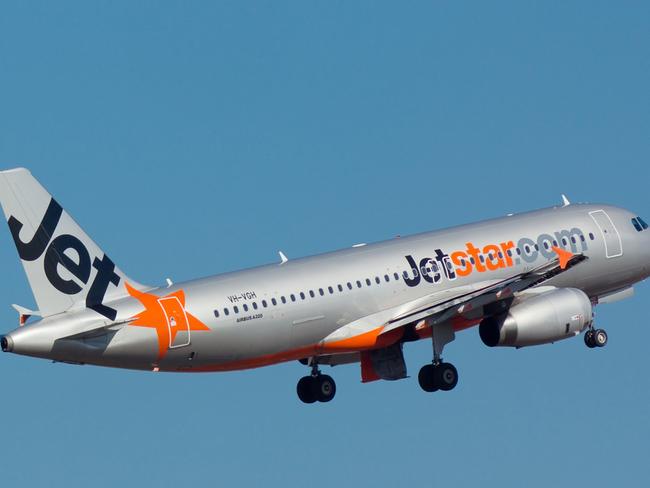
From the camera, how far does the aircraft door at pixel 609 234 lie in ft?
265

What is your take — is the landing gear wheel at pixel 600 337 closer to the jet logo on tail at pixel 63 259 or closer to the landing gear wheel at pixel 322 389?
the landing gear wheel at pixel 322 389

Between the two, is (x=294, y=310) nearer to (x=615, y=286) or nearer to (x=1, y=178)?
(x=1, y=178)

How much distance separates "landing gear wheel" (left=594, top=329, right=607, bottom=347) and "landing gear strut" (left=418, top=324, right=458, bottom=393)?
740cm

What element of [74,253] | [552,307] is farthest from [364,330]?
[74,253]

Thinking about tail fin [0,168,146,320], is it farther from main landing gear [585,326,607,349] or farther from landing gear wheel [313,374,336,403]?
main landing gear [585,326,607,349]

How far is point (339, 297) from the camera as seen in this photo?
7288 cm

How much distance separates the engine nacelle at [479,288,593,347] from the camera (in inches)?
2933

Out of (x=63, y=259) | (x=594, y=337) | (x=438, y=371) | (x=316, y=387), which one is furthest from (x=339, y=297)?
(x=594, y=337)

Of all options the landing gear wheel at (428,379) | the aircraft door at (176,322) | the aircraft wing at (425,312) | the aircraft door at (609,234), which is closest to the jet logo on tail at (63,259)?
the aircraft door at (176,322)

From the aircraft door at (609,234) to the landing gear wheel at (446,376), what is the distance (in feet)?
33.2

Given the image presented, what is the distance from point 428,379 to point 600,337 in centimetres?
885

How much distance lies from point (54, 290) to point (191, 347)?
18.2 ft

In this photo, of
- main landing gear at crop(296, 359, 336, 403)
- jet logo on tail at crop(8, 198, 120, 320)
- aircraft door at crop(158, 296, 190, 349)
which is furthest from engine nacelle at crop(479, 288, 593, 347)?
jet logo on tail at crop(8, 198, 120, 320)

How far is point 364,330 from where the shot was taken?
7350cm
